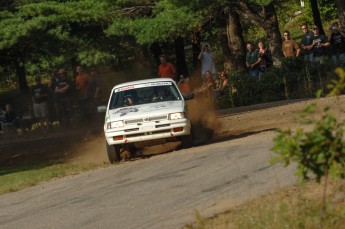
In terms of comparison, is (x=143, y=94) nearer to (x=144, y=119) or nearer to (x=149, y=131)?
(x=144, y=119)

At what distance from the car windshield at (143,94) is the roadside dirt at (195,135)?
Answer: 112 cm

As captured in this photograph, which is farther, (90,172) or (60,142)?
(60,142)

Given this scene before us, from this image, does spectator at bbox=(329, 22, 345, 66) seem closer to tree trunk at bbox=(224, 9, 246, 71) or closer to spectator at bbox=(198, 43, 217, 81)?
spectator at bbox=(198, 43, 217, 81)

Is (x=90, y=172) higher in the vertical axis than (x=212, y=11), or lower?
lower

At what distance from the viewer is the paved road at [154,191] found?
1135 centimetres

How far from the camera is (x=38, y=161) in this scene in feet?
74.3

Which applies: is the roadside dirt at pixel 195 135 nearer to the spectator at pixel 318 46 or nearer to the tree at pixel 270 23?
the spectator at pixel 318 46

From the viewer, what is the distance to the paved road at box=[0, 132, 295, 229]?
11.4 meters

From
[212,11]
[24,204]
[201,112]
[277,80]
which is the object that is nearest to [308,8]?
[212,11]

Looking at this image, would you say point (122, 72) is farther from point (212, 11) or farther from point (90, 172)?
point (90, 172)

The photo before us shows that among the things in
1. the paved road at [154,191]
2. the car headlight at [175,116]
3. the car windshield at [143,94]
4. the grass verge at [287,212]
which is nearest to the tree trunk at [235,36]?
the car windshield at [143,94]

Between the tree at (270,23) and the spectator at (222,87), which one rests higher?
the tree at (270,23)

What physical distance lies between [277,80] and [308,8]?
114 feet

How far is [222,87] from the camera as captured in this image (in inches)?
1082
